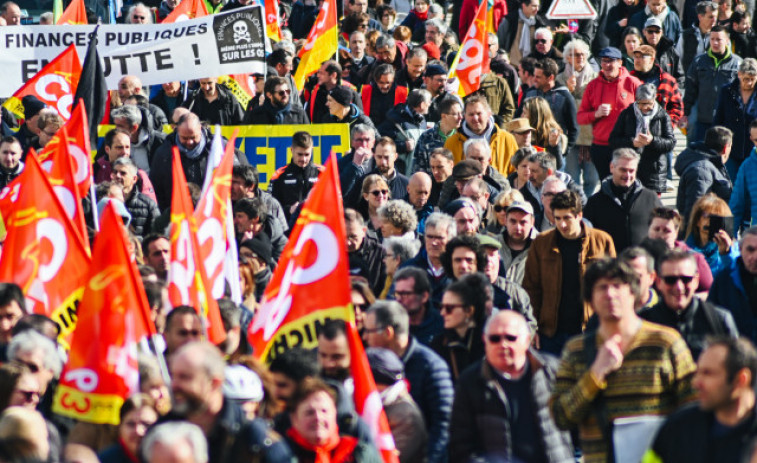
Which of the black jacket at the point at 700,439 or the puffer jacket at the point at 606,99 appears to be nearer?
the black jacket at the point at 700,439

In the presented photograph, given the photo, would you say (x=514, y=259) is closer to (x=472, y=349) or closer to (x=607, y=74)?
(x=472, y=349)

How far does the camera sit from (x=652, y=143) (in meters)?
13.7

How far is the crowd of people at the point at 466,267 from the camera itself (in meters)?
6.29

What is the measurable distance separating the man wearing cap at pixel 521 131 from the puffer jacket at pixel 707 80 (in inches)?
128

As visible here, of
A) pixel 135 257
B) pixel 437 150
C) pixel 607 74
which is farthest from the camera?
pixel 607 74

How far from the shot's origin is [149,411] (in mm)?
6684

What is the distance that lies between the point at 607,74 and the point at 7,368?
892 cm

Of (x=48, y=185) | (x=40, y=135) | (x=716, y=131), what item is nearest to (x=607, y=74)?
(x=716, y=131)

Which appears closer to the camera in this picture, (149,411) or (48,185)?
(149,411)

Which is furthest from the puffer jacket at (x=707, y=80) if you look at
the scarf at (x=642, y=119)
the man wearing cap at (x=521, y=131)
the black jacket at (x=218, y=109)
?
the black jacket at (x=218, y=109)

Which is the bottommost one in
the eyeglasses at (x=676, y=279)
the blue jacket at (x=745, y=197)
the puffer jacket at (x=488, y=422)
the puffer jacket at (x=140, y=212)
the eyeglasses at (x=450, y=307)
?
the blue jacket at (x=745, y=197)

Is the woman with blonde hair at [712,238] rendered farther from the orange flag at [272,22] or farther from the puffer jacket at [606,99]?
the orange flag at [272,22]

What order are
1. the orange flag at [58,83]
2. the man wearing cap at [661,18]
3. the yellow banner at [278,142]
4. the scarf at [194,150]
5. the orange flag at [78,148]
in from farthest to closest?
the man wearing cap at [661,18]
the yellow banner at [278,142]
the orange flag at [58,83]
the scarf at [194,150]
the orange flag at [78,148]

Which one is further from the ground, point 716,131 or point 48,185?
point 48,185
